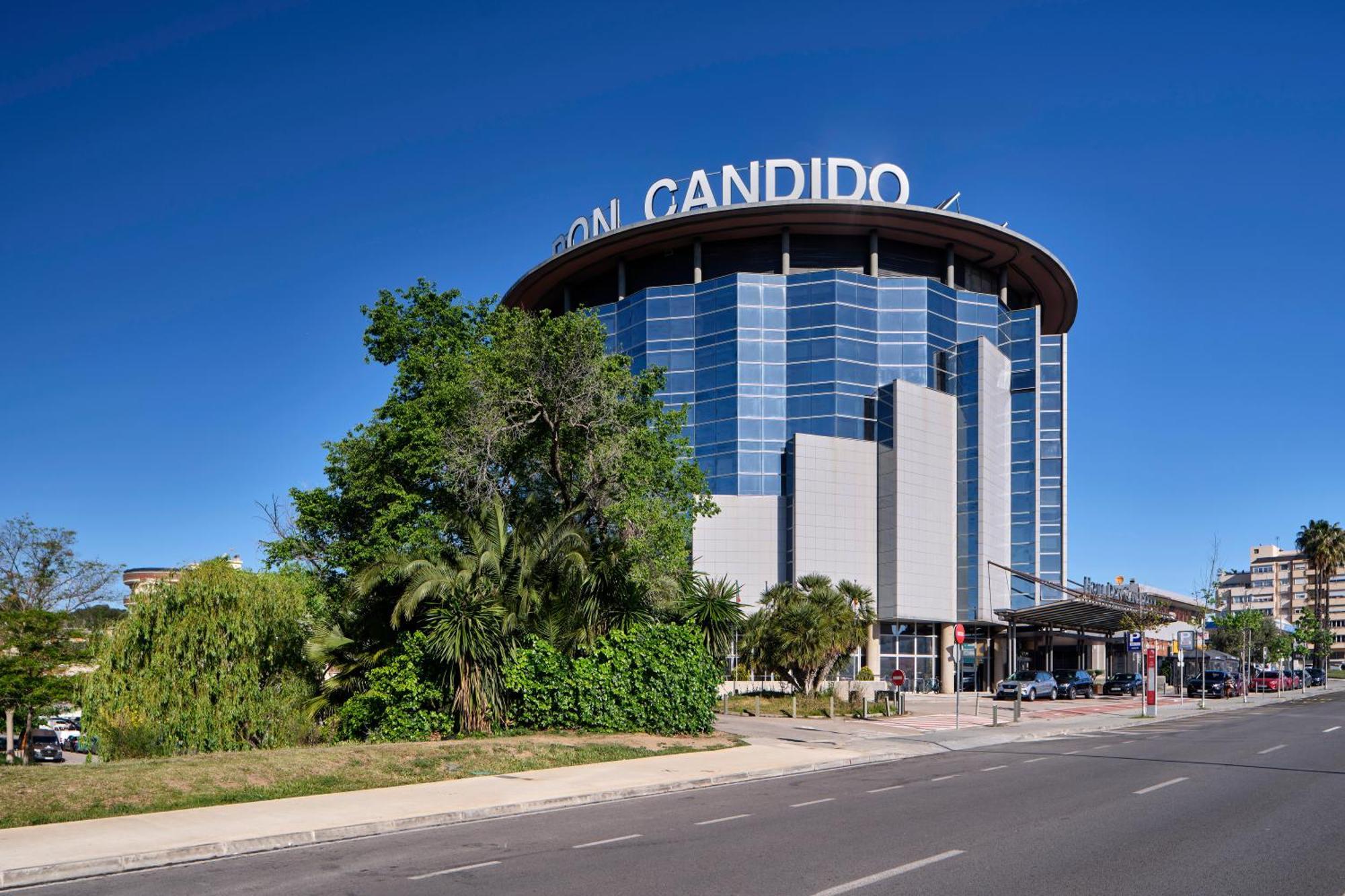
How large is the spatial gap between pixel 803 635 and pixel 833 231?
109 feet

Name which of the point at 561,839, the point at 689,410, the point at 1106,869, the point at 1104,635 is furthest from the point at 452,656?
the point at 1104,635

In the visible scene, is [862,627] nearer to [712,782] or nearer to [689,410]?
[689,410]

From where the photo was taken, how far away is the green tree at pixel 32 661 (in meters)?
35.9

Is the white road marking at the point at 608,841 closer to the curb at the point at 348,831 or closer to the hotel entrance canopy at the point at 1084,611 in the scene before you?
the curb at the point at 348,831

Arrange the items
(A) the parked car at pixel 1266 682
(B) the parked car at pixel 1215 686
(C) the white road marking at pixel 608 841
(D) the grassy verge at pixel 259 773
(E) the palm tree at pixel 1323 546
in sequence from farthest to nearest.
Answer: (E) the palm tree at pixel 1323 546
(A) the parked car at pixel 1266 682
(B) the parked car at pixel 1215 686
(D) the grassy verge at pixel 259 773
(C) the white road marking at pixel 608 841

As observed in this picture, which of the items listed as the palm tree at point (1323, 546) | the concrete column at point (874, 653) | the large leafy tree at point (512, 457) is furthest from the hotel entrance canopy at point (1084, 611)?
the palm tree at point (1323, 546)

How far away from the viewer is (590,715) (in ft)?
81.0

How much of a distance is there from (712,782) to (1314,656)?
162 m

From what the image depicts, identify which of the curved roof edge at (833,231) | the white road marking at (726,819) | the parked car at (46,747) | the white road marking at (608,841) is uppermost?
the curved roof edge at (833,231)

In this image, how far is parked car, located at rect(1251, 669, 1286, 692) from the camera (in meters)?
77.8

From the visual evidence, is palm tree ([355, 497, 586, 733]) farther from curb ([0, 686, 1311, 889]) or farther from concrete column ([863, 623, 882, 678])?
concrete column ([863, 623, 882, 678])

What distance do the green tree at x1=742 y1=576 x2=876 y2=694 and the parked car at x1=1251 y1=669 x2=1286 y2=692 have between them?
139 ft

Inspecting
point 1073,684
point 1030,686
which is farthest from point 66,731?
point 1073,684

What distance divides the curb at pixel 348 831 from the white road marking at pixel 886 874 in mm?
6360
